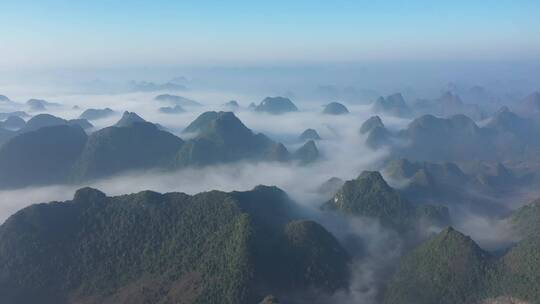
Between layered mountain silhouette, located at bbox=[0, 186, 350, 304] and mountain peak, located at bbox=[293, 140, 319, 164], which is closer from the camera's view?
layered mountain silhouette, located at bbox=[0, 186, 350, 304]

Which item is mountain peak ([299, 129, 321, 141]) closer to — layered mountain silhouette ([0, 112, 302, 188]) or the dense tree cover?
layered mountain silhouette ([0, 112, 302, 188])

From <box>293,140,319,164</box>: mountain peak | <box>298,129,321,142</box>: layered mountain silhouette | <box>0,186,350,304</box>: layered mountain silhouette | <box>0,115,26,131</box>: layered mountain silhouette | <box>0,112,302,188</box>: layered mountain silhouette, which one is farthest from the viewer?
<box>298,129,321,142</box>: layered mountain silhouette

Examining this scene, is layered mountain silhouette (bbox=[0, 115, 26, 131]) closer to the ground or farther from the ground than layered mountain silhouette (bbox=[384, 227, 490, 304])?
farther from the ground

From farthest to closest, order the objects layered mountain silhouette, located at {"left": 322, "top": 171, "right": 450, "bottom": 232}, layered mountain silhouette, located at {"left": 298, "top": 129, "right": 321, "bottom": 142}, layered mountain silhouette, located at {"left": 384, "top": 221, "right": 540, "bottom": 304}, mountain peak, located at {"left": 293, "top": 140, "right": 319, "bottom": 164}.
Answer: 1. layered mountain silhouette, located at {"left": 298, "top": 129, "right": 321, "bottom": 142}
2. mountain peak, located at {"left": 293, "top": 140, "right": 319, "bottom": 164}
3. layered mountain silhouette, located at {"left": 322, "top": 171, "right": 450, "bottom": 232}
4. layered mountain silhouette, located at {"left": 384, "top": 221, "right": 540, "bottom": 304}

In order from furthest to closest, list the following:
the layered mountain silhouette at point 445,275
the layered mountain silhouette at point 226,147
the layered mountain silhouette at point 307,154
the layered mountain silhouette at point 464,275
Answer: the layered mountain silhouette at point 307,154, the layered mountain silhouette at point 226,147, the layered mountain silhouette at point 445,275, the layered mountain silhouette at point 464,275

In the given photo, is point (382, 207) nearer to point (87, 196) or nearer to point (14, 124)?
point (87, 196)

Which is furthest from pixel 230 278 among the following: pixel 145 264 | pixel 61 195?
pixel 61 195

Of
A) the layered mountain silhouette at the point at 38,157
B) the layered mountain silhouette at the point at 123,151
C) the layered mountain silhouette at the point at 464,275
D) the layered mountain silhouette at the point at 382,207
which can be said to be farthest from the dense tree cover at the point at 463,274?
the layered mountain silhouette at the point at 38,157

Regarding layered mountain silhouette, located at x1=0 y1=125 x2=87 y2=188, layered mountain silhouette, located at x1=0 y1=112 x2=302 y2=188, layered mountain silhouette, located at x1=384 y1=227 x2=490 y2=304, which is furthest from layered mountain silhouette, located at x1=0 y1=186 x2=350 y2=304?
layered mountain silhouette, located at x1=0 y1=125 x2=87 y2=188

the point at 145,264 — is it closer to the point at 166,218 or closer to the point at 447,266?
the point at 166,218

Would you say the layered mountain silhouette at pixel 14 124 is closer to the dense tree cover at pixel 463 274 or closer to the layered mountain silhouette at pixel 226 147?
the layered mountain silhouette at pixel 226 147
